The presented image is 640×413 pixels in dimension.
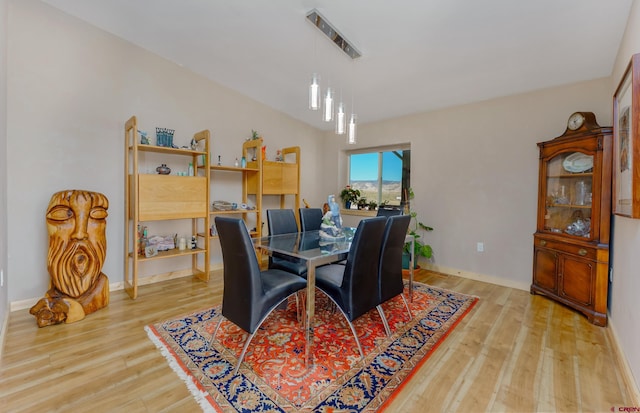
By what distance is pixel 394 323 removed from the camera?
7.92 feet

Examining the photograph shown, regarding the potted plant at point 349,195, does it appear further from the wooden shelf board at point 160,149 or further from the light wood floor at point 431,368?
the light wood floor at point 431,368

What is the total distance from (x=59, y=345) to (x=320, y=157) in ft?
14.4

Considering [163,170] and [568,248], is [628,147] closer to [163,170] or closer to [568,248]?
[568,248]

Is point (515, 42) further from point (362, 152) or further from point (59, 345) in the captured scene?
point (59, 345)

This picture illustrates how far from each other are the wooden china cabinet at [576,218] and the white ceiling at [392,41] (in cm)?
73

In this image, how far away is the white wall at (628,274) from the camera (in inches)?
64.0

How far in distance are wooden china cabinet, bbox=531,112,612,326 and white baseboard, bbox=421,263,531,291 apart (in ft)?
0.72

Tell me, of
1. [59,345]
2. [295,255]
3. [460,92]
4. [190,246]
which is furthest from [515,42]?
[59,345]

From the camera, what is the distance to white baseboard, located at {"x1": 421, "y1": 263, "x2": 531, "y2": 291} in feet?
10.9

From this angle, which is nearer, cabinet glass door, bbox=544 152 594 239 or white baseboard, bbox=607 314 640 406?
white baseboard, bbox=607 314 640 406

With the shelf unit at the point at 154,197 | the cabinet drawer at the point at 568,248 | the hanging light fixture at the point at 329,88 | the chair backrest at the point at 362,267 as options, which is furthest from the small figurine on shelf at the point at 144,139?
the cabinet drawer at the point at 568,248

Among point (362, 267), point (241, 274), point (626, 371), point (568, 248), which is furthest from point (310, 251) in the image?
point (568, 248)

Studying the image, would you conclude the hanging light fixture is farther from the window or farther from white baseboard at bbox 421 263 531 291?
white baseboard at bbox 421 263 531 291

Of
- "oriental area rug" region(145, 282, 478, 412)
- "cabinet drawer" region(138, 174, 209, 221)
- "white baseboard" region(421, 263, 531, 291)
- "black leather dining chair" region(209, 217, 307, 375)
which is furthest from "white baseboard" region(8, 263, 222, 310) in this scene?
"white baseboard" region(421, 263, 531, 291)
